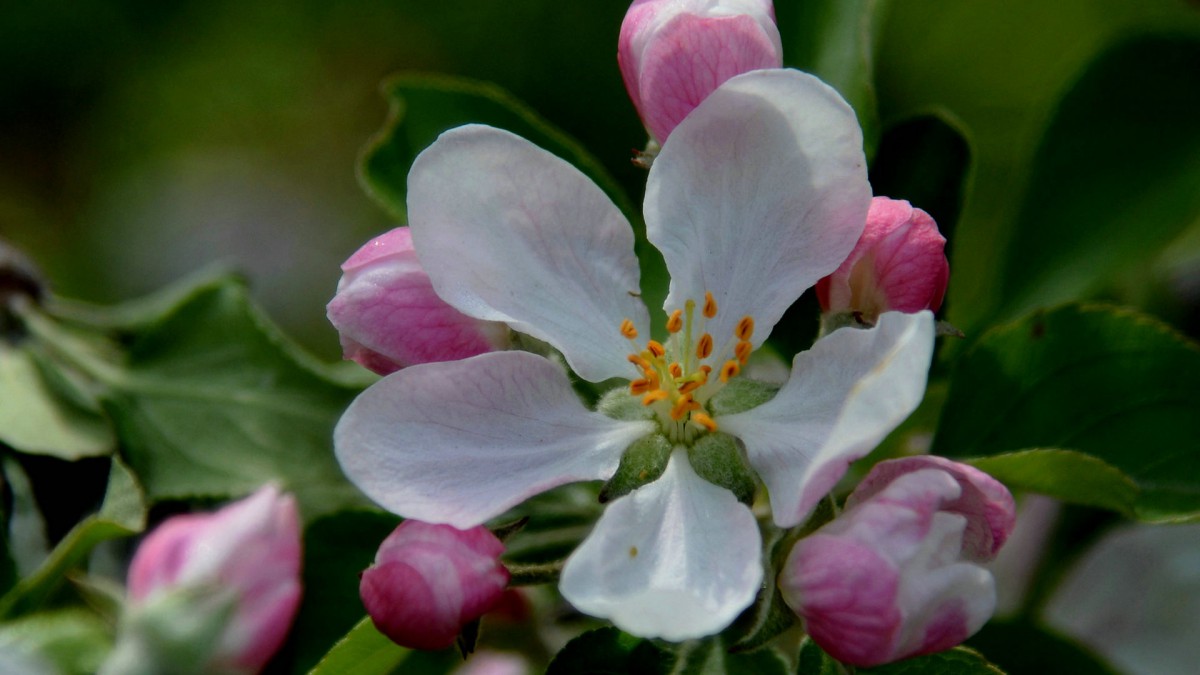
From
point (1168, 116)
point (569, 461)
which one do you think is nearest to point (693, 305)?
point (569, 461)

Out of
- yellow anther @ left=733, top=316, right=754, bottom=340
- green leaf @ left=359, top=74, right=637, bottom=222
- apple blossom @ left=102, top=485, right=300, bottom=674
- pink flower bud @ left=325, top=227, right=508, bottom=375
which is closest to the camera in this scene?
apple blossom @ left=102, top=485, right=300, bottom=674

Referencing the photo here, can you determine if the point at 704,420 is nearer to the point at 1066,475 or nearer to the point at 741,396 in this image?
the point at 741,396

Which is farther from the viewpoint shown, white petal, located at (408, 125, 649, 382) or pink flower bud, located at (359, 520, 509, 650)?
white petal, located at (408, 125, 649, 382)

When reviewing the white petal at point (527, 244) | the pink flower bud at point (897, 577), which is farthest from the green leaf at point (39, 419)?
the pink flower bud at point (897, 577)

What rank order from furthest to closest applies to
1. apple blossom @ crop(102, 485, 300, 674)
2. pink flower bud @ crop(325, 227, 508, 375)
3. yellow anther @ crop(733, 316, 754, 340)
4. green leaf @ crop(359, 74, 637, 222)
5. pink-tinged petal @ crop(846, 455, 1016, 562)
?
green leaf @ crop(359, 74, 637, 222) → yellow anther @ crop(733, 316, 754, 340) → pink flower bud @ crop(325, 227, 508, 375) → pink-tinged petal @ crop(846, 455, 1016, 562) → apple blossom @ crop(102, 485, 300, 674)

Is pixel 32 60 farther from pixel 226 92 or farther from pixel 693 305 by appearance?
pixel 693 305

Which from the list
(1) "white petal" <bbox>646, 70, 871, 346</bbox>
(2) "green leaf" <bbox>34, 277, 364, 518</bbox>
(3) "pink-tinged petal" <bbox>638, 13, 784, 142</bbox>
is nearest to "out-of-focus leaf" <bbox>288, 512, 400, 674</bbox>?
(2) "green leaf" <bbox>34, 277, 364, 518</bbox>

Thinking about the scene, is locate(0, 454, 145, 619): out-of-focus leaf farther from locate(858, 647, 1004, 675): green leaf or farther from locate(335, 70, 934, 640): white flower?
locate(858, 647, 1004, 675): green leaf
